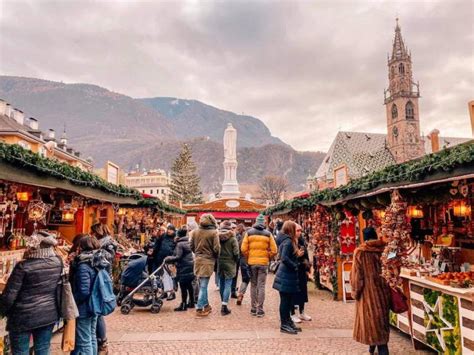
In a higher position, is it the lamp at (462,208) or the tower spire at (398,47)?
the tower spire at (398,47)

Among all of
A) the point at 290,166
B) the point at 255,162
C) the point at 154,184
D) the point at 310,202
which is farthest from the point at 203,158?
the point at 310,202

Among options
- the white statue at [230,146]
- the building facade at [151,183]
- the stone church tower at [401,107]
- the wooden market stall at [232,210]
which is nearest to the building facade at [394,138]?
the stone church tower at [401,107]

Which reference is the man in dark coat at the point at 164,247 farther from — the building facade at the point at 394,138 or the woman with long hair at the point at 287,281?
the building facade at the point at 394,138


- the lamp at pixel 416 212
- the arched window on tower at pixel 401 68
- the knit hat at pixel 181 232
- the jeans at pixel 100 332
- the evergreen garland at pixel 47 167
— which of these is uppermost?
the arched window on tower at pixel 401 68

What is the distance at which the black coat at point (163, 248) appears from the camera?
738cm

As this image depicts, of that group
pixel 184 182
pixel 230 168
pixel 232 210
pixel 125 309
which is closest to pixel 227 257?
pixel 125 309

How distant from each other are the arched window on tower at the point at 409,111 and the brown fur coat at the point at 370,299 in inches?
2572

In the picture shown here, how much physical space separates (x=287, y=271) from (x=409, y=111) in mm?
66257

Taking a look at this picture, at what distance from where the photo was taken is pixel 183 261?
21.9 feet

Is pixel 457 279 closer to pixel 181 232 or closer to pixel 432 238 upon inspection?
pixel 432 238

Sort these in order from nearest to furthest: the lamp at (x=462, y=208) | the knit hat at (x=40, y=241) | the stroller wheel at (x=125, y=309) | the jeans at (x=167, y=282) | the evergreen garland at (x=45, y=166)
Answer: the knit hat at (x=40, y=241) < the evergreen garland at (x=45, y=166) < the lamp at (x=462, y=208) < the stroller wheel at (x=125, y=309) < the jeans at (x=167, y=282)

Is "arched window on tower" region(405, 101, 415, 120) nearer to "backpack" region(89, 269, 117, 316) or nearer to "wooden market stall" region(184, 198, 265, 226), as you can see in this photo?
"wooden market stall" region(184, 198, 265, 226)

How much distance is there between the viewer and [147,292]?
22.0ft

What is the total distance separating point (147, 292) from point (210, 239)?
1.66 m
